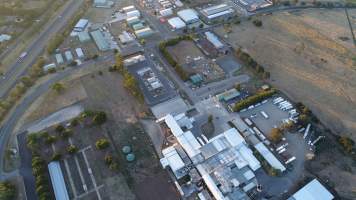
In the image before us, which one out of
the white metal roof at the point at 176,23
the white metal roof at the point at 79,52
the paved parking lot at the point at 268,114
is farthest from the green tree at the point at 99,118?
the white metal roof at the point at 176,23

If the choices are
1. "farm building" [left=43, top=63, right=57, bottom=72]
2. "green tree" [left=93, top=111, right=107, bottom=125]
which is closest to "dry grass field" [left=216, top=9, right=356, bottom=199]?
"green tree" [left=93, top=111, right=107, bottom=125]

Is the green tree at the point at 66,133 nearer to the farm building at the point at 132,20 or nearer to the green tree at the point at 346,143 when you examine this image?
the farm building at the point at 132,20

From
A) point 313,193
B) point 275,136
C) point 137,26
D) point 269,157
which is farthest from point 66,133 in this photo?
point 313,193

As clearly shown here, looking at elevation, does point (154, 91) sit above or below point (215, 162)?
above

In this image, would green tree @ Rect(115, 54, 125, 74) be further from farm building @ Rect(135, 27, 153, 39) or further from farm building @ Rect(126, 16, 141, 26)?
farm building @ Rect(126, 16, 141, 26)

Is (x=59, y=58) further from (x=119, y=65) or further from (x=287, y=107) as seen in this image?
(x=287, y=107)

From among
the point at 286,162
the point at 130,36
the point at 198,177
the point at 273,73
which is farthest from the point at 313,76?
the point at 130,36

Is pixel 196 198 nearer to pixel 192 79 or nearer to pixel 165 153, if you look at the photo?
pixel 165 153
